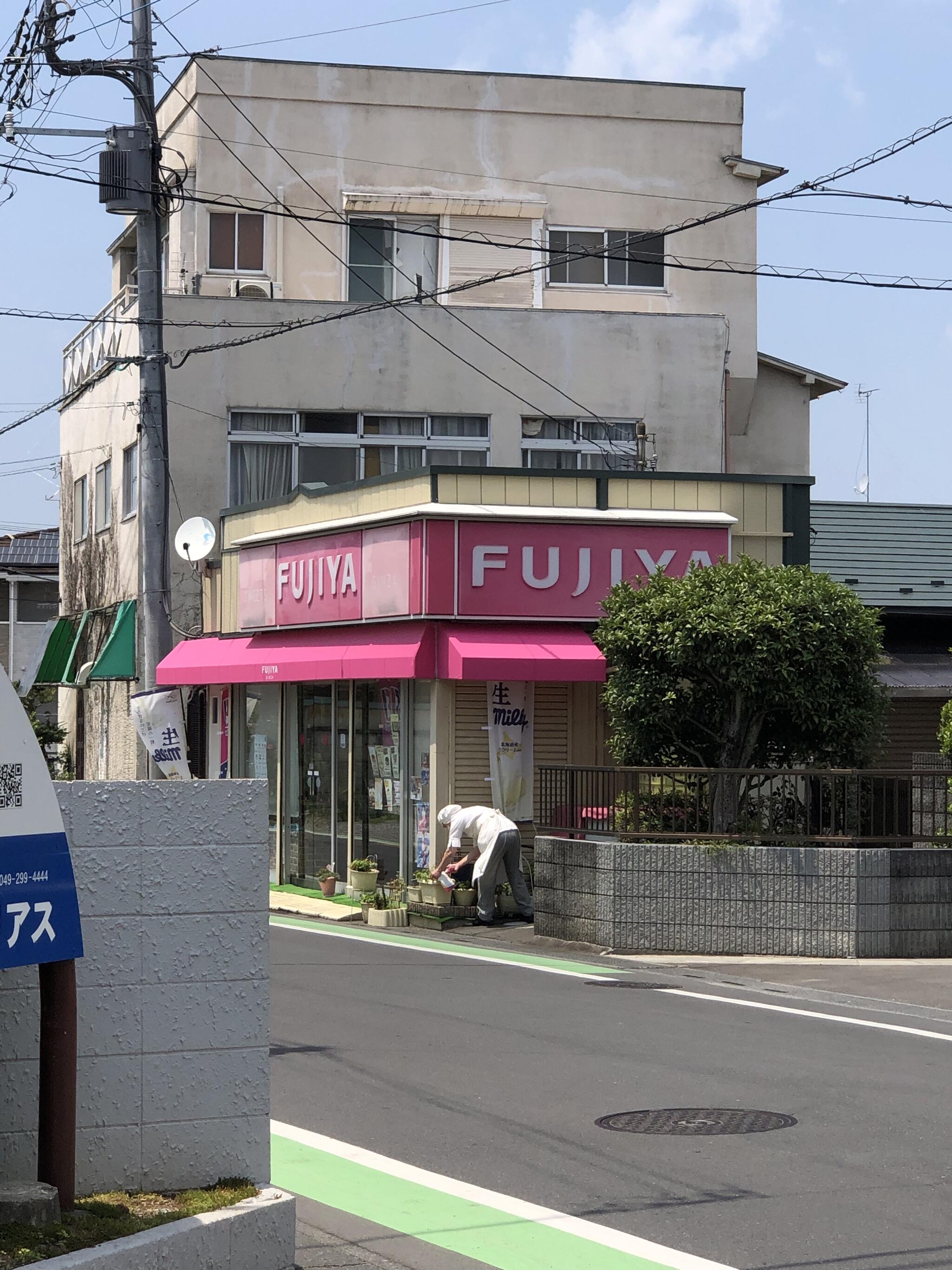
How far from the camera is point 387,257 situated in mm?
28891

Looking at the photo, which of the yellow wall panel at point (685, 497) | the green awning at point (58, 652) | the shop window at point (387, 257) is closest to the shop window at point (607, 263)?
the shop window at point (387, 257)

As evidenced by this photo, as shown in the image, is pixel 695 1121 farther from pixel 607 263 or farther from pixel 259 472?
pixel 607 263

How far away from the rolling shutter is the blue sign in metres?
24.2

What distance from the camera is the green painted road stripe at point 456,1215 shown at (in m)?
6.20

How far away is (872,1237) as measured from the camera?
6.40 m

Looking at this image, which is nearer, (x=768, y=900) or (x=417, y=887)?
(x=768, y=900)

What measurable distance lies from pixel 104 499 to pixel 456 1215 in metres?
26.1

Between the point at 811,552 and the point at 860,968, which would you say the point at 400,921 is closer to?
the point at 860,968

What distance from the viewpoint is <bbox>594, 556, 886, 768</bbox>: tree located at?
53.5 ft

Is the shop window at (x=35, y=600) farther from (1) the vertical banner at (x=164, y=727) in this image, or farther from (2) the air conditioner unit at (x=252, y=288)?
(1) the vertical banner at (x=164, y=727)

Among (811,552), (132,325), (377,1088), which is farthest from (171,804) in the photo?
(132,325)

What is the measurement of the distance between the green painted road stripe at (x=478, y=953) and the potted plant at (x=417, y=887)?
3.12ft

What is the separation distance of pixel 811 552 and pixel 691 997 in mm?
14206

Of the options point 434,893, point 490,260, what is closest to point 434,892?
point 434,893
